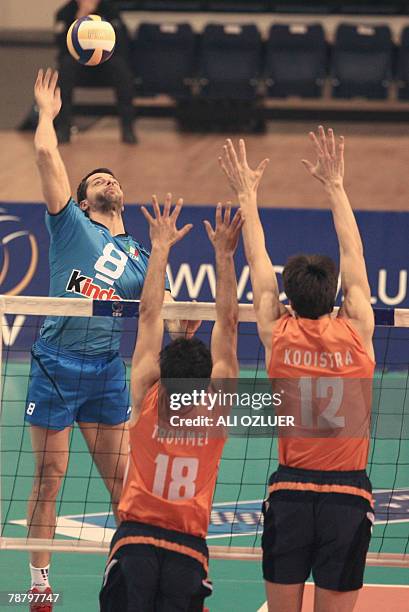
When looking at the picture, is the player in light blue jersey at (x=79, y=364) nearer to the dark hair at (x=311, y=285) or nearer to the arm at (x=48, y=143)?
the arm at (x=48, y=143)

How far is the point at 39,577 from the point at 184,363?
234cm

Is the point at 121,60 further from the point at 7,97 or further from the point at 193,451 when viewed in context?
the point at 193,451

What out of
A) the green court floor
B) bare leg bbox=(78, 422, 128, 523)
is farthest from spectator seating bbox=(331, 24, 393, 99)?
bare leg bbox=(78, 422, 128, 523)

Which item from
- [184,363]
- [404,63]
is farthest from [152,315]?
[404,63]

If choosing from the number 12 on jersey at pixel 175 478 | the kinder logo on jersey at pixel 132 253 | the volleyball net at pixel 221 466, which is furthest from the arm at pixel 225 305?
the kinder logo on jersey at pixel 132 253

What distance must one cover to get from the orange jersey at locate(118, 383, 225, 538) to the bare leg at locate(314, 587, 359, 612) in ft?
2.16

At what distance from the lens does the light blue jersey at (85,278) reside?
6805 mm

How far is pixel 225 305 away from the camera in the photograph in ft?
17.5

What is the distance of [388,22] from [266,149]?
5.76 metres

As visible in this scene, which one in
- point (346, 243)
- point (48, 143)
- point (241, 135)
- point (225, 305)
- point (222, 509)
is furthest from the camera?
point (241, 135)

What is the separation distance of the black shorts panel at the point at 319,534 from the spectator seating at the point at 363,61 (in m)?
15.5

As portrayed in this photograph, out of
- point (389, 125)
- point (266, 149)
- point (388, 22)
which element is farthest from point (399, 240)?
point (388, 22)

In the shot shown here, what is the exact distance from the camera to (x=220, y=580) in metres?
7.47

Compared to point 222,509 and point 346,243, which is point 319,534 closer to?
point 346,243
